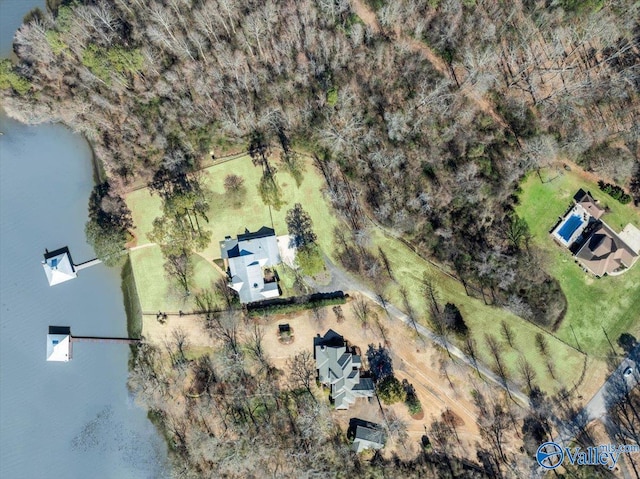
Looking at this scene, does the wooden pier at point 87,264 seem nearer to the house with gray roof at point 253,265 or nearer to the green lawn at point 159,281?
the green lawn at point 159,281

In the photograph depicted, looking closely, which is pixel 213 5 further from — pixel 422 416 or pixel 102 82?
pixel 422 416

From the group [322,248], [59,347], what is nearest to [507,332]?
[322,248]

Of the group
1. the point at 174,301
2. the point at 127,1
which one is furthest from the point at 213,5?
the point at 174,301

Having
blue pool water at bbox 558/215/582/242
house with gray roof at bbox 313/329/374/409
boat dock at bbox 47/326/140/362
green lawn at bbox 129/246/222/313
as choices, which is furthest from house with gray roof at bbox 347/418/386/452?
blue pool water at bbox 558/215/582/242

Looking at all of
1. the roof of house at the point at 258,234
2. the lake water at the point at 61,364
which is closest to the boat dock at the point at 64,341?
the lake water at the point at 61,364

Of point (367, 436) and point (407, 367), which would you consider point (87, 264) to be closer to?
point (367, 436)

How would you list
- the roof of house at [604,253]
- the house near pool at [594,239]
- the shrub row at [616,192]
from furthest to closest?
1. the shrub row at [616,192]
2. the house near pool at [594,239]
3. the roof of house at [604,253]

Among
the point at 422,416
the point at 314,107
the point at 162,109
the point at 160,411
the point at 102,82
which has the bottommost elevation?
the point at 422,416
